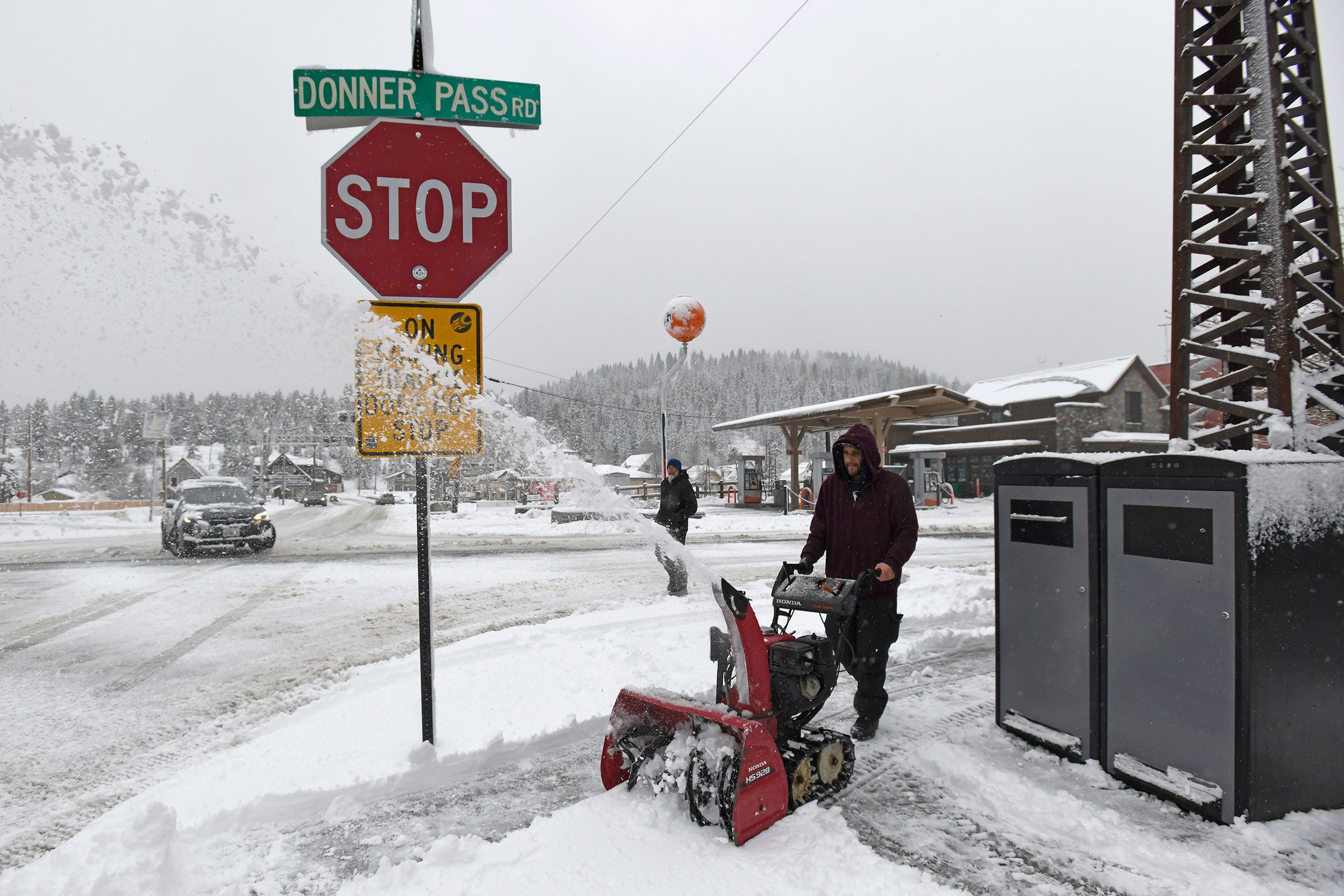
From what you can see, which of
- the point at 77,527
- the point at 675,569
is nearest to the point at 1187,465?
the point at 675,569

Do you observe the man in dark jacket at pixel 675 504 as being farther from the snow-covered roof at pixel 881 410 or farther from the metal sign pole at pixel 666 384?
the snow-covered roof at pixel 881 410

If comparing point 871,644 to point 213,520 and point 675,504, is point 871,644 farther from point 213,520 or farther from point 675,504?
Result: point 213,520

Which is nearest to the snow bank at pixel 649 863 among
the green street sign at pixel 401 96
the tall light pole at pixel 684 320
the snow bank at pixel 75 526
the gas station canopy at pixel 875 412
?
the green street sign at pixel 401 96

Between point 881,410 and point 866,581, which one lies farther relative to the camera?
point 881,410

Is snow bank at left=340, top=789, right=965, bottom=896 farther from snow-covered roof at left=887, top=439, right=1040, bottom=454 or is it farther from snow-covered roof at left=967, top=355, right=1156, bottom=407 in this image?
snow-covered roof at left=967, top=355, right=1156, bottom=407

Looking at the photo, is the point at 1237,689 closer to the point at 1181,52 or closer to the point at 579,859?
the point at 579,859

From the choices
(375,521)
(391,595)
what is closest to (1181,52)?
(391,595)

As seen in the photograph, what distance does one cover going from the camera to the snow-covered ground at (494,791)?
8.16 feet

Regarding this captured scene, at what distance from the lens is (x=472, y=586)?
920 cm

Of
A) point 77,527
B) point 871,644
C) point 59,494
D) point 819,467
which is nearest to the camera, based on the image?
point 871,644

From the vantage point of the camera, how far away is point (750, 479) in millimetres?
29344

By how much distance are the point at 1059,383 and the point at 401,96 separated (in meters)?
39.6

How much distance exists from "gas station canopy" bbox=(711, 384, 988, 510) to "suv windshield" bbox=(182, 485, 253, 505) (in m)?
15.9

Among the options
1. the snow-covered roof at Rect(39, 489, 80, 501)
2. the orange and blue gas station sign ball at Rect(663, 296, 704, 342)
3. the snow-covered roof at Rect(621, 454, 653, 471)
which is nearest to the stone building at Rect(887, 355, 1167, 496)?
the snow-covered roof at Rect(621, 454, 653, 471)
